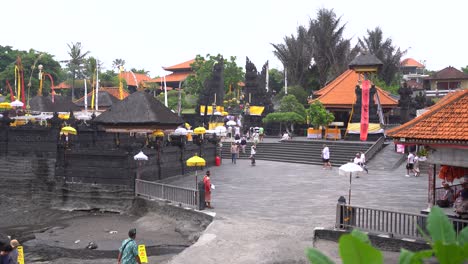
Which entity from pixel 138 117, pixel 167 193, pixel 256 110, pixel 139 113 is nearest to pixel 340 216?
pixel 167 193

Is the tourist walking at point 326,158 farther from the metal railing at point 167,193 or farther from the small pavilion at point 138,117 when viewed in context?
the metal railing at point 167,193

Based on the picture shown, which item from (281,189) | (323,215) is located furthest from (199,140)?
(323,215)

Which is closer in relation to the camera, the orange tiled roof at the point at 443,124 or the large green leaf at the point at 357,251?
the large green leaf at the point at 357,251

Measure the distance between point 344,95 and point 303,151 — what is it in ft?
38.9

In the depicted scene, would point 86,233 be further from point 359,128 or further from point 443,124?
point 359,128

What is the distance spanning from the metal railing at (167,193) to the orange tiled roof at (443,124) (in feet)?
23.9

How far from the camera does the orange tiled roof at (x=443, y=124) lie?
44.1 ft

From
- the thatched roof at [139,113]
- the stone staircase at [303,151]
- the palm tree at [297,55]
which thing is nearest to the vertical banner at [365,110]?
the stone staircase at [303,151]

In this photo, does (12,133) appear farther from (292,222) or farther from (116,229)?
(292,222)

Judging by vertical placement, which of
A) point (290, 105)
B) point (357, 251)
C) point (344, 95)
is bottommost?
point (357, 251)

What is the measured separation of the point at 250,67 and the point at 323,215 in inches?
1507

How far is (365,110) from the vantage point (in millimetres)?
36188

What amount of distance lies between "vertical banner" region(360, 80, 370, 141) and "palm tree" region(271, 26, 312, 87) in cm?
2794

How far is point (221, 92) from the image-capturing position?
52594 mm
